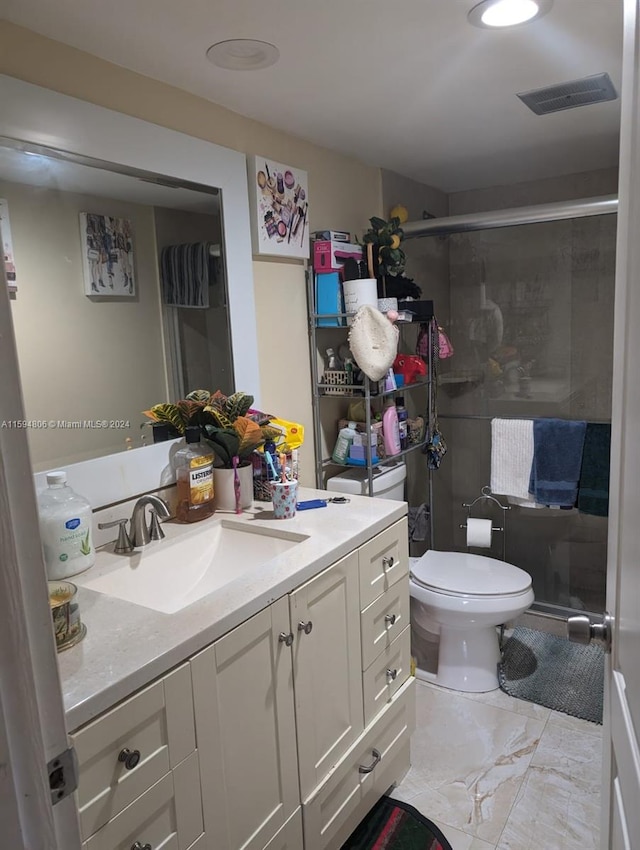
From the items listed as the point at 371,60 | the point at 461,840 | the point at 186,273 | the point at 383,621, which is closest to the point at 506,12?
the point at 371,60

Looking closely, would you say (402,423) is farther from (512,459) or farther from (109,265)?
(109,265)

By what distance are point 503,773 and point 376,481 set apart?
106 cm

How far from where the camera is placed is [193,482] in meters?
1.68

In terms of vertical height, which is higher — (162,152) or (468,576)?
(162,152)

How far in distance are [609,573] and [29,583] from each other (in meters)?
0.86

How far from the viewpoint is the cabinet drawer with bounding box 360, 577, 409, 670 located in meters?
1.69

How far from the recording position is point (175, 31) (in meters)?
1.42

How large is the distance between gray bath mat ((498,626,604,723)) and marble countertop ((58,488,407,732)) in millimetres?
1199

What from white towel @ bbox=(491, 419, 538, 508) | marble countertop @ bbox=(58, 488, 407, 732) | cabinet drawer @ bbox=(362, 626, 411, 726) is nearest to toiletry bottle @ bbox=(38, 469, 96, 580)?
marble countertop @ bbox=(58, 488, 407, 732)

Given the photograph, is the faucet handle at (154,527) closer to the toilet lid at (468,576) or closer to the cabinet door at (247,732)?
the cabinet door at (247,732)

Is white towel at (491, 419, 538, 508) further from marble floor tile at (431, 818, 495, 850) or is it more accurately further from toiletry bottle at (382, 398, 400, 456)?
marble floor tile at (431, 818, 495, 850)

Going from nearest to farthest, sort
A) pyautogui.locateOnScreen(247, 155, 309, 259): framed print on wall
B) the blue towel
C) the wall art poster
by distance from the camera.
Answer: the wall art poster < pyautogui.locateOnScreen(247, 155, 309, 259): framed print on wall < the blue towel

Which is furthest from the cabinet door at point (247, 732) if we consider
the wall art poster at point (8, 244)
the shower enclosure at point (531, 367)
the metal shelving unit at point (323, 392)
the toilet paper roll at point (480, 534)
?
the shower enclosure at point (531, 367)

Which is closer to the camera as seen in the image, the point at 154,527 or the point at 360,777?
the point at 154,527
